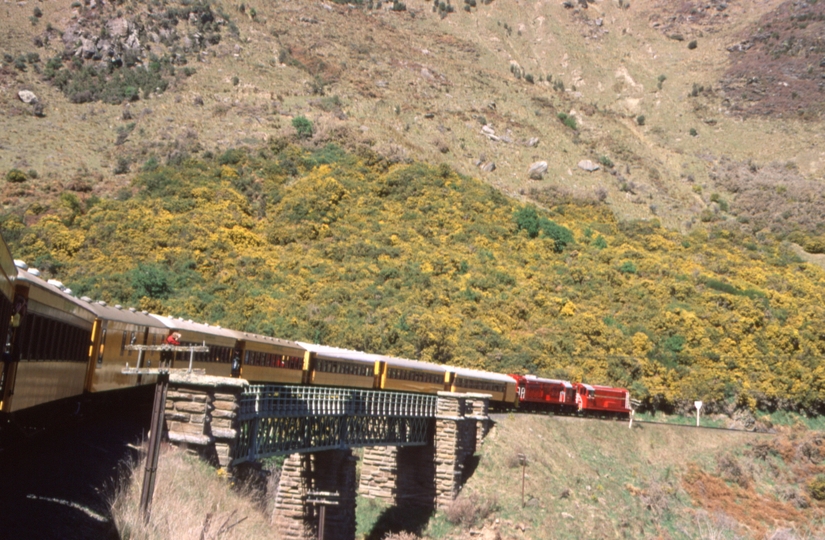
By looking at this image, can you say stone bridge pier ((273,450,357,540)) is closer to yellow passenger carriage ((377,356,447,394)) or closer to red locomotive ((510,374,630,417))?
yellow passenger carriage ((377,356,447,394))

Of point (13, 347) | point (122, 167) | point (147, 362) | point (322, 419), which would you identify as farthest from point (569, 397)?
point (122, 167)

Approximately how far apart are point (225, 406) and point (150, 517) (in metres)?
4.13

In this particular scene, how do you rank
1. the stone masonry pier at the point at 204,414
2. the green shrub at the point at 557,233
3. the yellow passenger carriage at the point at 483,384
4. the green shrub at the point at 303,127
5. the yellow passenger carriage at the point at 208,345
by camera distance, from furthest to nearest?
the green shrub at the point at 303,127 → the green shrub at the point at 557,233 → the yellow passenger carriage at the point at 483,384 → the yellow passenger carriage at the point at 208,345 → the stone masonry pier at the point at 204,414

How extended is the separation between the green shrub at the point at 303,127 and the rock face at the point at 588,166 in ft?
97.3

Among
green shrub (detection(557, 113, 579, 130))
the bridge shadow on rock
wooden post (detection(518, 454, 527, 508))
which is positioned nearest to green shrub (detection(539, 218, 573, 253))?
wooden post (detection(518, 454, 527, 508))

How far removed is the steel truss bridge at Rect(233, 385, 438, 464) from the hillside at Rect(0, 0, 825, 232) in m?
44.0

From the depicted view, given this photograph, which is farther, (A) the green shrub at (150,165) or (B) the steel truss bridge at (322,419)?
(A) the green shrub at (150,165)

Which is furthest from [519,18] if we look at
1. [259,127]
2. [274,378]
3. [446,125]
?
[274,378]

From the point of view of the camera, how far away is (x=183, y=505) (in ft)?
48.8

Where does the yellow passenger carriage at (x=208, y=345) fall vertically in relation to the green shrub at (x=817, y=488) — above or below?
above

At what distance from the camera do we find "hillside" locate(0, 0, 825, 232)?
8088 centimetres

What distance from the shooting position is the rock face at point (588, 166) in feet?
305

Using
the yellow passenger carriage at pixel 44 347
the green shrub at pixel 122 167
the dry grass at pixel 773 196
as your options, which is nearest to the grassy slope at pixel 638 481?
the yellow passenger carriage at pixel 44 347

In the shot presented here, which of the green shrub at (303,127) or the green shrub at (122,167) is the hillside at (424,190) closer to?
the green shrub at (122,167)
